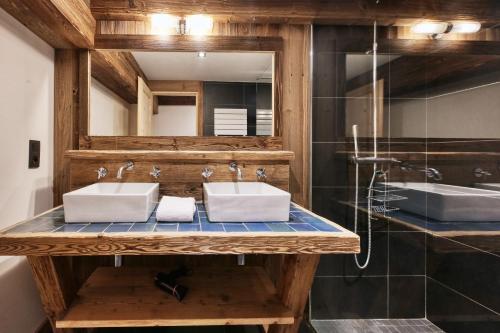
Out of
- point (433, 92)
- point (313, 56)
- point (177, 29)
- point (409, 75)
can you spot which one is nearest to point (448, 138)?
point (433, 92)

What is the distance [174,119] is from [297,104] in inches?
31.5

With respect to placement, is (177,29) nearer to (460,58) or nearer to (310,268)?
(310,268)

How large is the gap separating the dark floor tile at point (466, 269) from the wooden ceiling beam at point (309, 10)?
1.41m

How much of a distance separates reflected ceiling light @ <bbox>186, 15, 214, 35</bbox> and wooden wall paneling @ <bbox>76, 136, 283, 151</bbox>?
664 millimetres

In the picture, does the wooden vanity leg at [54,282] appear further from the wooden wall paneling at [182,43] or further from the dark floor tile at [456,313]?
the dark floor tile at [456,313]

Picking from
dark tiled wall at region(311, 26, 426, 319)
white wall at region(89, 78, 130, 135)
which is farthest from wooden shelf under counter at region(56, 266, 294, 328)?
white wall at region(89, 78, 130, 135)

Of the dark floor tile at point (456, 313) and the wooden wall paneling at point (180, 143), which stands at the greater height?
the wooden wall paneling at point (180, 143)

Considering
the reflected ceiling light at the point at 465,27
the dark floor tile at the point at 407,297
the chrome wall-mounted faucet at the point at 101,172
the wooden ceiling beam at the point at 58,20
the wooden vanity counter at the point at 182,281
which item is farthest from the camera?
the dark floor tile at the point at 407,297

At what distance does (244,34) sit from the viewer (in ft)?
6.62

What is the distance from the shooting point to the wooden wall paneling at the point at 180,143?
196 cm

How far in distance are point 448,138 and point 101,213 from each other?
2019 mm

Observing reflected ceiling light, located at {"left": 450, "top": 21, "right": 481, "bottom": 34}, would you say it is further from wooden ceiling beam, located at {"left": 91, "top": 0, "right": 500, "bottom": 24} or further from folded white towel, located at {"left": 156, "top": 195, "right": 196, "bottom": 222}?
folded white towel, located at {"left": 156, "top": 195, "right": 196, "bottom": 222}

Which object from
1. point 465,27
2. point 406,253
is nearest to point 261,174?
point 406,253

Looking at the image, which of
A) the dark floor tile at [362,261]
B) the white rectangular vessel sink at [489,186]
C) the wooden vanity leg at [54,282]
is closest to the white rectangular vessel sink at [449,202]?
the white rectangular vessel sink at [489,186]
